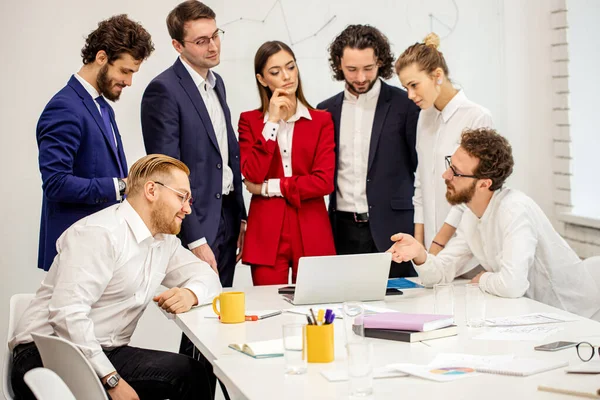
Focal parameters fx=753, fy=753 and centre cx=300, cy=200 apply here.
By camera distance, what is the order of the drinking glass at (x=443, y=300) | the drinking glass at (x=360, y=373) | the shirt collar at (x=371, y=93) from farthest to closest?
the shirt collar at (x=371, y=93) < the drinking glass at (x=443, y=300) < the drinking glass at (x=360, y=373)

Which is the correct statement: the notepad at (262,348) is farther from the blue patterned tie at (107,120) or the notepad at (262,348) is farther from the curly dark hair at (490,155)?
the blue patterned tie at (107,120)

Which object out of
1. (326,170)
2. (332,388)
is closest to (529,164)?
(326,170)

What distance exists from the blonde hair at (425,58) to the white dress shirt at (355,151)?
212 mm

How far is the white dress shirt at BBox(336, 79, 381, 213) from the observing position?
11.9 ft

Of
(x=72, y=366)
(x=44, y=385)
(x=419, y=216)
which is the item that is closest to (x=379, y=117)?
(x=419, y=216)

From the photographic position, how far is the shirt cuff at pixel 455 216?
3.32 meters

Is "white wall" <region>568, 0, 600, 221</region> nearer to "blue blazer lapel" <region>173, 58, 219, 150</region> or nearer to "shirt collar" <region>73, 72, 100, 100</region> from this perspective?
"blue blazer lapel" <region>173, 58, 219, 150</region>

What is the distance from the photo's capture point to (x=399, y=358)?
1.89 m

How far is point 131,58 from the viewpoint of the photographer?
10.4ft

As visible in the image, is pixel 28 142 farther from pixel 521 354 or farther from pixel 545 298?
pixel 521 354

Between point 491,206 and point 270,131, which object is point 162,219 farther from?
point 491,206

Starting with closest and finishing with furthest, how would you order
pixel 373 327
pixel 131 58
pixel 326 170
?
pixel 373 327 → pixel 131 58 → pixel 326 170

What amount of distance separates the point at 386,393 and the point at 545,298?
1.56 metres

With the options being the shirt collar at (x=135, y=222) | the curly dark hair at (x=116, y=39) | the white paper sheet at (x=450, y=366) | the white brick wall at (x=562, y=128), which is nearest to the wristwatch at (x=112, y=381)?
the shirt collar at (x=135, y=222)
